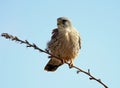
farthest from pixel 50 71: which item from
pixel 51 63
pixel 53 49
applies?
pixel 53 49

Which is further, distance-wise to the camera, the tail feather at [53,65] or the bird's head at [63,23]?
the tail feather at [53,65]

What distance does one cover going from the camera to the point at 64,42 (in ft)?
22.3

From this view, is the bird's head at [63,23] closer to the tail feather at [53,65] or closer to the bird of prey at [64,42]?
the bird of prey at [64,42]

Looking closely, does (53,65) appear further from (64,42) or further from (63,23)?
(63,23)

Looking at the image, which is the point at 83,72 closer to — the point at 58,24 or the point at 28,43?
the point at 28,43

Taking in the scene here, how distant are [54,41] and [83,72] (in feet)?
14.6

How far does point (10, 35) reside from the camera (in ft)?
7.18

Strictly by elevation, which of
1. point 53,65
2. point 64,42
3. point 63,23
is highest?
point 63,23

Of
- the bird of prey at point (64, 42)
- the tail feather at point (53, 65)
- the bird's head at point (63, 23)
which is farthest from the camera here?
Answer: the tail feather at point (53, 65)

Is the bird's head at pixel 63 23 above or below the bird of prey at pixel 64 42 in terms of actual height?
above

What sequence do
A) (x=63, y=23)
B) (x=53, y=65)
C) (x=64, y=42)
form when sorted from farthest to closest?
1. (x=53, y=65)
2. (x=63, y=23)
3. (x=64, y=42)

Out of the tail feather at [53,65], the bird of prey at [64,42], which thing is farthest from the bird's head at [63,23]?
the tail feather at [53,65]

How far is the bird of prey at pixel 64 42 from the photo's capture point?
6.76 m

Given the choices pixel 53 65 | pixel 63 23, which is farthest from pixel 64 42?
pixel 53 65
